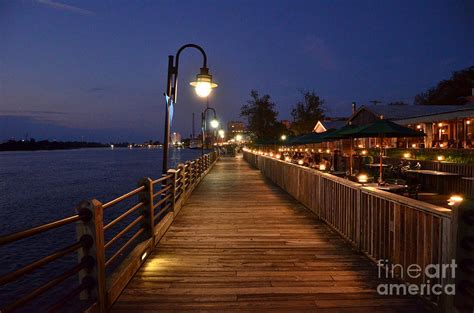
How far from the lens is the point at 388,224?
5.00 m

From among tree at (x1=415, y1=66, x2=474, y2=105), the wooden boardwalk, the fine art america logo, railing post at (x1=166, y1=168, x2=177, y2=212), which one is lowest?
the wooden boardwalk

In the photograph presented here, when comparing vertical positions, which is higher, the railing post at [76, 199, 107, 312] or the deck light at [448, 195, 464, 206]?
the deck light at [448, 195, 464, 206]

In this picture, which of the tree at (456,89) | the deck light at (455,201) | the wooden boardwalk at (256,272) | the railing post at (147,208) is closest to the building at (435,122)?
the wooden boardwalk at (256,272)

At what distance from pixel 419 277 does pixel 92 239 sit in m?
3.71

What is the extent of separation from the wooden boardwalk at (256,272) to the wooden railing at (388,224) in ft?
0.93

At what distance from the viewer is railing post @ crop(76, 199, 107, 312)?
384 cm

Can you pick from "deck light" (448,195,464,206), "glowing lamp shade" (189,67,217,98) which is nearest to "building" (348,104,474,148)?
"glowing lamp shade" (189,67,217,98)

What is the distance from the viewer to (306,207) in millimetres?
10547

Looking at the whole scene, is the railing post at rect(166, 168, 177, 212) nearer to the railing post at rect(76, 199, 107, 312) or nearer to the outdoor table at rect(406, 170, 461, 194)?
the railing post at rect(76, 199, 107, 312)

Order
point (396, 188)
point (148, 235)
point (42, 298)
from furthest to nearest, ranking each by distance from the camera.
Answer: point (42, 298) → point (396, 188) → point (148, 235)

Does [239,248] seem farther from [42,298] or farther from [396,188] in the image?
[42,298]

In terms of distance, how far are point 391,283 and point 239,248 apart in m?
2.65

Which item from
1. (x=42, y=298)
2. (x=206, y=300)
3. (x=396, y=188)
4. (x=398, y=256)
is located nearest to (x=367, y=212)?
(x=398, y=256)

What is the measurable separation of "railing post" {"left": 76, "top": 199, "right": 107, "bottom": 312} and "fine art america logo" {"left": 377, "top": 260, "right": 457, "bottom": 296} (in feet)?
10.8
